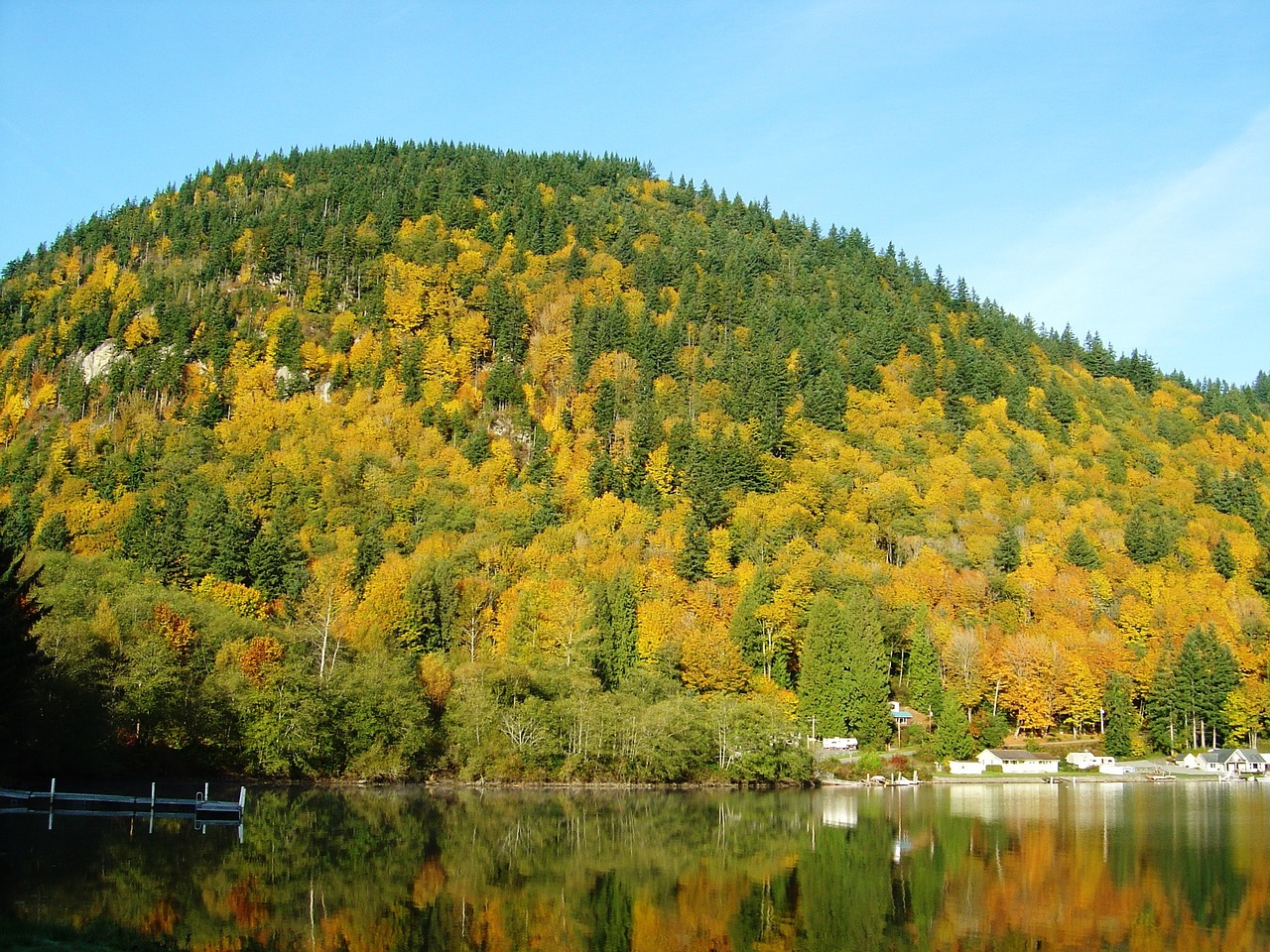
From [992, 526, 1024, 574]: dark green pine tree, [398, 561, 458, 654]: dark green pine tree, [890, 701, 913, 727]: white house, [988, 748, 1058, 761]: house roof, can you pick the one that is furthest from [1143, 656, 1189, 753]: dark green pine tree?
[398, 561, 458, 654]: dark green pine tree

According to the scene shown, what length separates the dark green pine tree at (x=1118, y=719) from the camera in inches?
3723

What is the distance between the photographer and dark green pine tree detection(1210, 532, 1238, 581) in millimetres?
115188

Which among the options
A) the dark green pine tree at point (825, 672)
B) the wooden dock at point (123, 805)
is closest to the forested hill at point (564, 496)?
the dark green pine tree at point (825, 672)

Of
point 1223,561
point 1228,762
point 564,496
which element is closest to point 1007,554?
point 1228,762

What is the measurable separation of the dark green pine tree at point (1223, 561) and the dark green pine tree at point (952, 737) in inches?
1766

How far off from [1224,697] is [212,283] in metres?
126

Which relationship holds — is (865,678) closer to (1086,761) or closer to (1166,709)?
(1086,761)

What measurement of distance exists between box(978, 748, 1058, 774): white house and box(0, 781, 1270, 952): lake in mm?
27874

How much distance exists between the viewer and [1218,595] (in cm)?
11006

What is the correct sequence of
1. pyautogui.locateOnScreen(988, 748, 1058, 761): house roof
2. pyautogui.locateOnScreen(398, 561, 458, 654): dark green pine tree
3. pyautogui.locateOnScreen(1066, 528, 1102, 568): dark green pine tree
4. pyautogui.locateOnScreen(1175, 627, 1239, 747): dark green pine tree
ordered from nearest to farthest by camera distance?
pyautogui.locateOnScreen(988, 748, 1058, 761): house roof < pyautogui.locateOnScreen(398, 561, 458, 654): dark green pine tree < pyautogui.locateOnScreen(1175, 627, 1239, 747): dark green pine tree < pyautogui.locateOnScreen(1066, 528, 1102, 568): dark green pine tree

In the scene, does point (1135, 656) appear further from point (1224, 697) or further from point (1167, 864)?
point (1167, 864)

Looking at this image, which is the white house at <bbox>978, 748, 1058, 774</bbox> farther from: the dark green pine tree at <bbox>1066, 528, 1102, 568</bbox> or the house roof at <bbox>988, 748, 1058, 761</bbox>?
the dark green pine tree at <bbox>1066, 528, 1102, 568</bbox>

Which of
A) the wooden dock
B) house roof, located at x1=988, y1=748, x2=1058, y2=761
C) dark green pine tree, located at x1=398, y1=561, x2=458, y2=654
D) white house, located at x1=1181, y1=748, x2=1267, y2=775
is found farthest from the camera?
white house, located at x1=1181, y1=748, x2=1267, y2=775

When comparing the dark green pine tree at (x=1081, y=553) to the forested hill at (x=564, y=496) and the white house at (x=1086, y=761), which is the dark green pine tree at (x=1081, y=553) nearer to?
the forested hill at (x=564, y=496)
